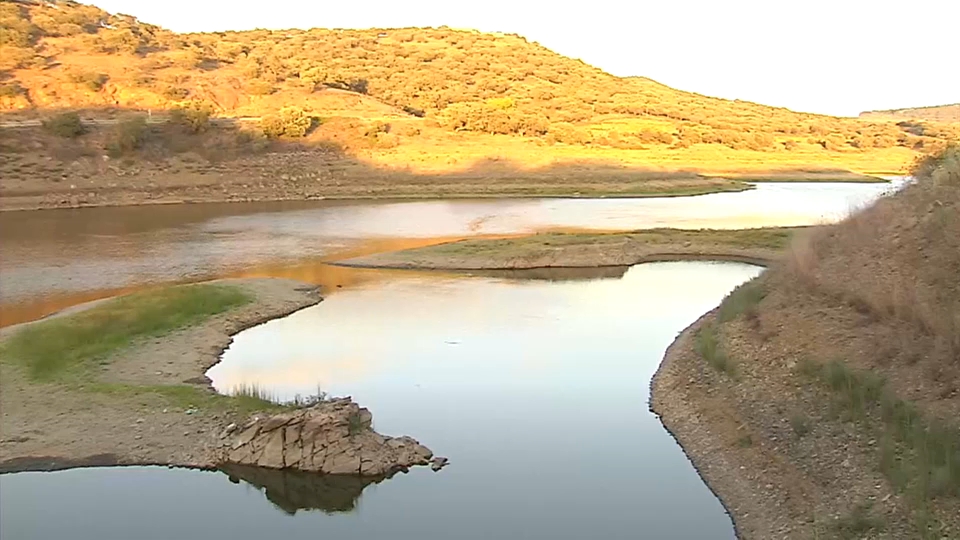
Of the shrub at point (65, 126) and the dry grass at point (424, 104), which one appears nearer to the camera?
the shrub at point (65, 126)

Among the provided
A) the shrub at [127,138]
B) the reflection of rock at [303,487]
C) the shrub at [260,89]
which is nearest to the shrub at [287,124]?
the shrub at [127,138]

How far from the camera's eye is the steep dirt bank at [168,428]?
12.6 metres

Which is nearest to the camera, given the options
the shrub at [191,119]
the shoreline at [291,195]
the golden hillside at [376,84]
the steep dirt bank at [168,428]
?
the steep dirt bank at [168,428]

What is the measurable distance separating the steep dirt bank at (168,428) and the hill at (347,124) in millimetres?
35272

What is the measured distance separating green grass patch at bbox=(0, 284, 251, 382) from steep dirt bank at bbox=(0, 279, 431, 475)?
449 mm

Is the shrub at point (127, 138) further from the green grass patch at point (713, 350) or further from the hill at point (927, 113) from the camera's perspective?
the hill at point (927, 113)

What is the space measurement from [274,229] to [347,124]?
86.1 ft

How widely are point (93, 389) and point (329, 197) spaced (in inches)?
1525

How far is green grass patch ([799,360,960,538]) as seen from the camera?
29.0ft

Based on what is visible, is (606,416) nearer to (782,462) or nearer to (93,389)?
(782,462)

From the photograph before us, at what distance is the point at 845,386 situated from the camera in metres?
11.6

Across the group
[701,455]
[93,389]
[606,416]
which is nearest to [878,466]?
[701,455]

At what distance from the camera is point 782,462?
37.1 ft

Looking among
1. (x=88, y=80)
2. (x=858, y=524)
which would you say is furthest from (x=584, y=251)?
(x=88, y=80)
